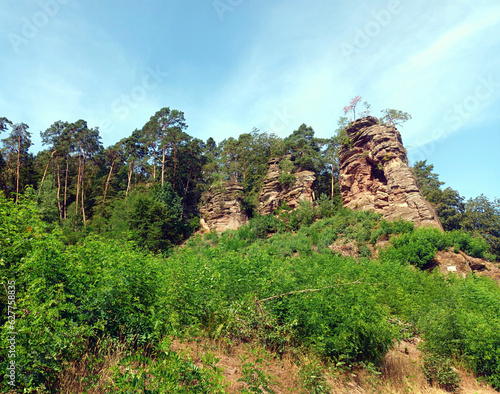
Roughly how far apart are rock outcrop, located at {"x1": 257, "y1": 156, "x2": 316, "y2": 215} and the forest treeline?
997 mm

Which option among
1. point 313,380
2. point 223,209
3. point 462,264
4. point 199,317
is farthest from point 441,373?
point 223,209

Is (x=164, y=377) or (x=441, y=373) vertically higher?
(x=164, y=377)

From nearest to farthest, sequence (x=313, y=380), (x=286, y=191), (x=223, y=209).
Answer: (x=313, y=380) → (x=223, y=209) → (x=286, y=191)

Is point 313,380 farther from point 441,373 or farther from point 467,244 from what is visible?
point 467,244

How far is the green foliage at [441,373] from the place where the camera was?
6.46 metres

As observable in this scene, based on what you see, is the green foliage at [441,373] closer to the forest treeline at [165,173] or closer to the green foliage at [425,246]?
the green foliage at [425,246]

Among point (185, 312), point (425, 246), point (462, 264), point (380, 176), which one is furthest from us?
point (380, 176)

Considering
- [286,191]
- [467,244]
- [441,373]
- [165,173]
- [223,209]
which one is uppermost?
[165,173]

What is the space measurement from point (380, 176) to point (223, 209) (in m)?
17.7

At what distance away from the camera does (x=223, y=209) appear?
34.3m

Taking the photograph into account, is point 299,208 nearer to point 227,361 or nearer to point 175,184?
point 175,184

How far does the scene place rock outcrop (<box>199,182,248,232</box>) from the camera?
111 feet

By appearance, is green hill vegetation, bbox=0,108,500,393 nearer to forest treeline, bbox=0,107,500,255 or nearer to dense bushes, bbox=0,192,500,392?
dense bushes, bbox=0,192,500,392

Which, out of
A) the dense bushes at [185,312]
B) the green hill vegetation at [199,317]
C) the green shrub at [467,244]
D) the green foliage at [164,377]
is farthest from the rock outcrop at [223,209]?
the green foliage at [164,377]
